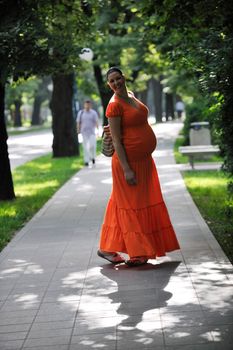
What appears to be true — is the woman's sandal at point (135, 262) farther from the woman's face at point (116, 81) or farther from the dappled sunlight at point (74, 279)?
the woman's face at point (116, 81)

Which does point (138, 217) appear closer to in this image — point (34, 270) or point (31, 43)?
point (34, 270)

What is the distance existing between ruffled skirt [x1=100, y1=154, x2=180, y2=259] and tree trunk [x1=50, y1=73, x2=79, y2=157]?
18049mm

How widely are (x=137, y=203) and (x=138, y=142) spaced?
606 millimetres

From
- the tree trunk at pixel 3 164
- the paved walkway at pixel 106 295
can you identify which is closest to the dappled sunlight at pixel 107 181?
the tree trunk at pixel 3 164

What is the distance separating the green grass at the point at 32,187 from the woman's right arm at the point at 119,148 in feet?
7.76

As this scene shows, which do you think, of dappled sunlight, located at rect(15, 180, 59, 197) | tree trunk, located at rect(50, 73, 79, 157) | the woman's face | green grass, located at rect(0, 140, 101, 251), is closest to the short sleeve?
the woman's face

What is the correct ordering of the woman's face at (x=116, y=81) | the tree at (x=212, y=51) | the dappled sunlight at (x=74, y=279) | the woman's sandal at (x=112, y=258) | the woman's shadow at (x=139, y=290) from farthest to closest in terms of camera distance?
1. the tree at (x=212, y=51)
2. the woman's sandal at (x=112, y=258)
3. the woman's face at (x=116, y=81)
4. the dappled sunlight at (x=74, y=279)
5. the woman's shadow at (x=139, y=290)

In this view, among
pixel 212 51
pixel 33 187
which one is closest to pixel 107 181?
pixel 33 187

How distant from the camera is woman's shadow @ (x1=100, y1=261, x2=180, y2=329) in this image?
242 inches

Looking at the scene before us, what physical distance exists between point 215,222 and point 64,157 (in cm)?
1575

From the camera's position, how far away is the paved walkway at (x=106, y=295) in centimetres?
557

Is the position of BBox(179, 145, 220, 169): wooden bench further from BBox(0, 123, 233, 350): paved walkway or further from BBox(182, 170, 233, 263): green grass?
BBox(0, 123, 233, 350): paved walkway

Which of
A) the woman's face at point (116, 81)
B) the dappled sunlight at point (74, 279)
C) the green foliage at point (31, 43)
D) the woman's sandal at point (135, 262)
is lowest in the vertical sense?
the dappled sunlight at point (74, 279)

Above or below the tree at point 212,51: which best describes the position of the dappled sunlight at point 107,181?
below
